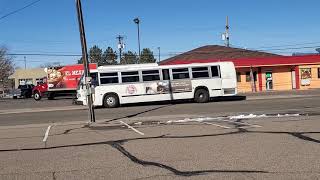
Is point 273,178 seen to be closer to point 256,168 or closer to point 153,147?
point 256,168

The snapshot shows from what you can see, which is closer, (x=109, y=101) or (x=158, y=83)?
(x=109, y=101)

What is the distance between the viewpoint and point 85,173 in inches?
360

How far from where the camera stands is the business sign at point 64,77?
4912 cm

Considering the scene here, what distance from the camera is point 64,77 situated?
49375 mm

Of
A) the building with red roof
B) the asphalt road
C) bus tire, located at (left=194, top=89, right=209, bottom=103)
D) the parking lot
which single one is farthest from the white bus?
the building with red roof

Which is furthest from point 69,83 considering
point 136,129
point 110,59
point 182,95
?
point 110,59

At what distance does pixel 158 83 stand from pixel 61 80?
2001 centimetres

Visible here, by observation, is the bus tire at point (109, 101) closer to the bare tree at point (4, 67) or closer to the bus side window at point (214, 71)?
the bus side window at point (214, 71)

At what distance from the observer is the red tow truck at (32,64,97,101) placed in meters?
49.1

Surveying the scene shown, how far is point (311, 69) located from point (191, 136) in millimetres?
39910

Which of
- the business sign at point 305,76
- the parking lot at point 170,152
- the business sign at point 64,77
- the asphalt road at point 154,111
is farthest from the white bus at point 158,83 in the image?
the business sign at point 305,76

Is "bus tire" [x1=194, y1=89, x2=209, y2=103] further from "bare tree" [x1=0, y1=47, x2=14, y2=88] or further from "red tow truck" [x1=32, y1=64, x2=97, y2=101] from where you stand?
"bare tree" [x1=0, y1=47, x2=14, y2=88]

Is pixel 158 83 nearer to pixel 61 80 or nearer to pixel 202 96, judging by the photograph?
pixel 202 96

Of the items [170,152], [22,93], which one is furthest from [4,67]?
[170,152]
